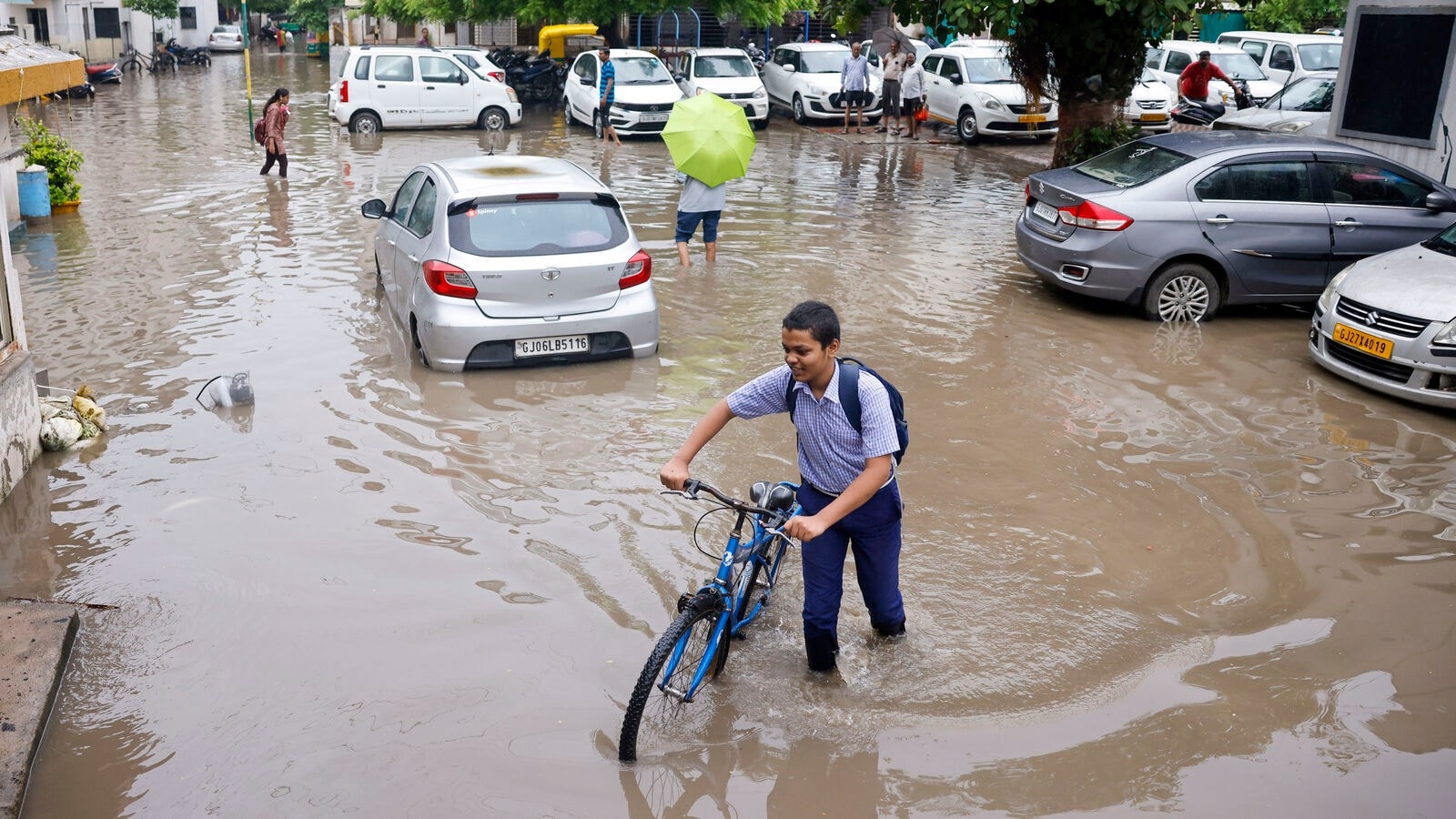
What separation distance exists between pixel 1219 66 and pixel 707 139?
655 inches

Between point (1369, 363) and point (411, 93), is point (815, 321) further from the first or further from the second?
point (411, 93)

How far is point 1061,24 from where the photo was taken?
14711 mm

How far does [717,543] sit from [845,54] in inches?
914

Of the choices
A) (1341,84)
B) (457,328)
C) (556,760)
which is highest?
(1341,84)

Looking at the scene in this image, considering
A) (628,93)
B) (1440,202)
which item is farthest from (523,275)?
(628,93)

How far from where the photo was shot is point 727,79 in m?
25.7

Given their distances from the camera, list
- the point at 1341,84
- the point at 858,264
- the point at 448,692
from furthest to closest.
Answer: the point at 1341,84
the point at 858,264
the point at 448,692

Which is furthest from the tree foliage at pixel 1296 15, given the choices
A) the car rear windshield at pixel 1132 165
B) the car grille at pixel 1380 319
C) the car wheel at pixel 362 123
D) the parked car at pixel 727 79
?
the car grille at pixel 1380 319

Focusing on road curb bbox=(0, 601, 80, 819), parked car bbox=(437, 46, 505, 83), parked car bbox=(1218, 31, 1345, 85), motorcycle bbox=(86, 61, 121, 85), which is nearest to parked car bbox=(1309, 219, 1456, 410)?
road curb bbox=(0, 601, 80, 819)

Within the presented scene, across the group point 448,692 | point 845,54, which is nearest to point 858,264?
point 448,692

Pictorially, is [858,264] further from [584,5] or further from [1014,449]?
[584,5]

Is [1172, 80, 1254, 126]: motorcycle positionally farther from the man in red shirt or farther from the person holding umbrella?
the person holding umbrella

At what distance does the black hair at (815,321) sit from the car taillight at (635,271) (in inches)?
187

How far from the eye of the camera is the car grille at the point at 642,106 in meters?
23.3
